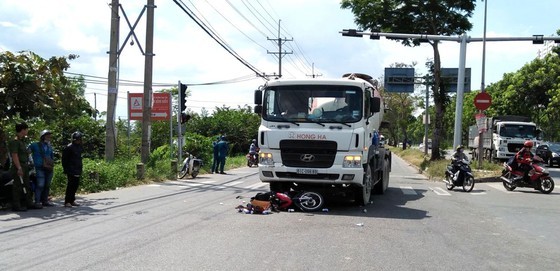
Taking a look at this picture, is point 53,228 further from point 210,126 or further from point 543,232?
point 210,126

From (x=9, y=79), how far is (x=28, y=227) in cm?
424

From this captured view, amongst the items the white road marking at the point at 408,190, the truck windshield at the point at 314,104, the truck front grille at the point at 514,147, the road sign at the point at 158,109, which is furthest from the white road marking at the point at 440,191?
the truck front grille at the point at 514,147

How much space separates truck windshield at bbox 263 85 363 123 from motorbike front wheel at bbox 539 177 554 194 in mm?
8016

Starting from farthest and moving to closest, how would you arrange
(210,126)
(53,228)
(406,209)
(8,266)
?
(210,126), (406,209), (53,228), (8,266)

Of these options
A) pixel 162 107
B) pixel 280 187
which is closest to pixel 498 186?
pixel 280 187

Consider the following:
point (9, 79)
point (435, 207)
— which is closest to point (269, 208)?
point (435, 207)

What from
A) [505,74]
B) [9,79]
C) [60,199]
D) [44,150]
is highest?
[505,74]

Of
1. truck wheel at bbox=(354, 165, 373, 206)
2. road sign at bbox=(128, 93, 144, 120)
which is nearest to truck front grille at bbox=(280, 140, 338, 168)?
truck wheel at bbox=(354, 165, 373, 206)

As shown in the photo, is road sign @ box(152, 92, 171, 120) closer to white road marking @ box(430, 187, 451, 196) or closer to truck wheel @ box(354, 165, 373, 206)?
white road marking @ box(430, 187, 451, 196)

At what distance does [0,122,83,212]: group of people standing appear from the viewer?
33.9 ft

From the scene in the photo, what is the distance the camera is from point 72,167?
11.3 meters

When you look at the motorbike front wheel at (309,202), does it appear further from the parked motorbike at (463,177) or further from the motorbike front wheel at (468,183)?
the motorbike front wheel at (468,183)

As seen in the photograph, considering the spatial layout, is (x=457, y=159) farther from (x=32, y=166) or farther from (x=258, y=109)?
(x=32, y=166)

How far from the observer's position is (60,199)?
40.7ft
